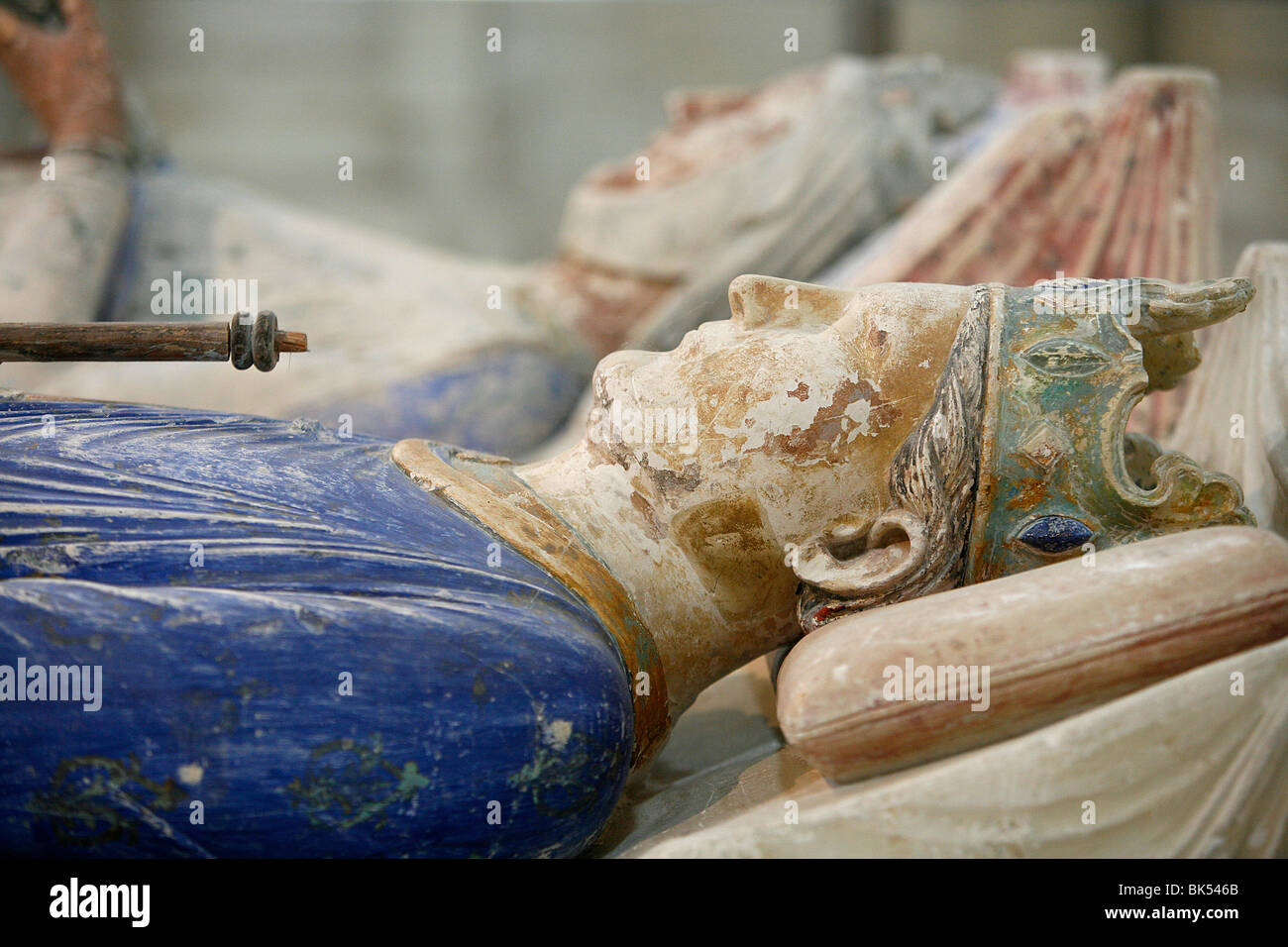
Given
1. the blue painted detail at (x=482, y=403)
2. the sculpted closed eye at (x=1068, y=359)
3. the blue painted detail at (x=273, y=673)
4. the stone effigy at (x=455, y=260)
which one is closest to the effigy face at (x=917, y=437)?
the sculpted closed eye at (x=1068, y=359)

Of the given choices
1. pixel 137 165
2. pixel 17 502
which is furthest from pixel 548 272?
pixel 17 502

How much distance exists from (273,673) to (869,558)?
2.88 ft

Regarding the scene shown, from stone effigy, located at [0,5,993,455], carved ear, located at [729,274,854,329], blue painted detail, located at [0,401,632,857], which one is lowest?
blue painted detail, located at [0,401,632,857]

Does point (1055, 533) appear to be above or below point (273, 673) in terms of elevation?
above

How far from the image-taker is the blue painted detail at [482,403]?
328 cm

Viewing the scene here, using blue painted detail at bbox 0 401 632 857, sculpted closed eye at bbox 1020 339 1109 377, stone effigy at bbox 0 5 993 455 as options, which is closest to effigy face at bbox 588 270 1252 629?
sculpted closed eye at bbox 1020 339 1109 377

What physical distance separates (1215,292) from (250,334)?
1.47 m

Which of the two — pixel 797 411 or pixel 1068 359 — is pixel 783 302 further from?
pixel 1068 359

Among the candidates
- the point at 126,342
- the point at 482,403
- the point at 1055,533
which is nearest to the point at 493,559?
the point at 126,342

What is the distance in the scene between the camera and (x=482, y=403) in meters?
3.45

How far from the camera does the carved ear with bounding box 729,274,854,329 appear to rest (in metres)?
1.85

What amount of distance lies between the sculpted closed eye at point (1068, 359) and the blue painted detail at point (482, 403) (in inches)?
78.1

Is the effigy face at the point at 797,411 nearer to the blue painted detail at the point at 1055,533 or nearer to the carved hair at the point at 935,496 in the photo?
the carved hair at the point at 935,496

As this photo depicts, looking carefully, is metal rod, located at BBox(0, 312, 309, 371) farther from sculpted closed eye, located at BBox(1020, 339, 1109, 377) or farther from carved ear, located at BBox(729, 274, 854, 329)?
sculpted closed eye, located at BBox(1020, 339, 1109, 377)
